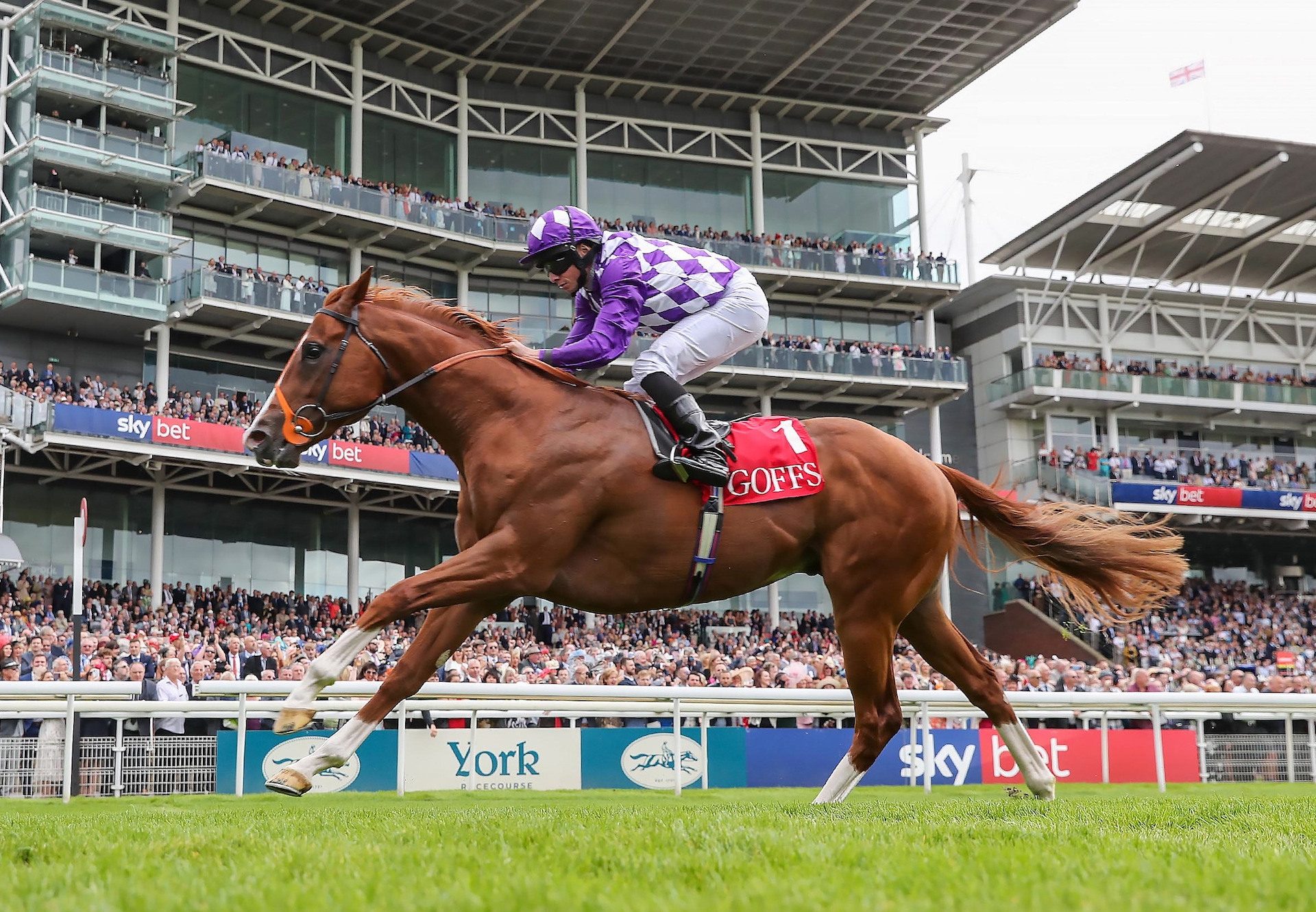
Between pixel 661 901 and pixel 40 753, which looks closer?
pixel 661 901

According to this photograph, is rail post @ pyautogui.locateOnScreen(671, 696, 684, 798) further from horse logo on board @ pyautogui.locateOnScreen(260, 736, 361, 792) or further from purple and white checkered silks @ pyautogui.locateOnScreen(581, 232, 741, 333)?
purple and white checkered silks @ pyautogui.locateOnScreen(581, 232, 741, 333)

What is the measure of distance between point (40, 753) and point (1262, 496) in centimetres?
3650

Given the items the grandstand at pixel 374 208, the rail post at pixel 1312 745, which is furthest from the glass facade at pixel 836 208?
the rail post at pixel 1312 745

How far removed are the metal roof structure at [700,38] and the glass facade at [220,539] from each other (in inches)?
478

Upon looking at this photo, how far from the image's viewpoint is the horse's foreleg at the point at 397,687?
504cm

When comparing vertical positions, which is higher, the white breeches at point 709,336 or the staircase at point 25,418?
the staircase at point 25,418

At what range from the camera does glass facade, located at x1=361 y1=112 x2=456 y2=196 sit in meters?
34.4

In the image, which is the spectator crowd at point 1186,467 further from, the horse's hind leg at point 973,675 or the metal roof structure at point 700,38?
the horse's hind leg at point 973,675

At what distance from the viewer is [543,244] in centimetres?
606

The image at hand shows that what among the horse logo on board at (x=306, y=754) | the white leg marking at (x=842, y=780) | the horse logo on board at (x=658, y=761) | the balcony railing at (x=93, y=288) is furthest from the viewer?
the balcony railing at (x=93, y=288)

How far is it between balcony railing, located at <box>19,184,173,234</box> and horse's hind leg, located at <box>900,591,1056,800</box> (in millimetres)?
24858

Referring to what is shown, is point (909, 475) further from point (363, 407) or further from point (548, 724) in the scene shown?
point (548, 724)

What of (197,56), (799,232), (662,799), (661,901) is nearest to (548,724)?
(662,799)

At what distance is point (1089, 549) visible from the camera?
7.18 m
